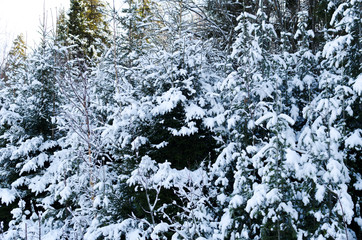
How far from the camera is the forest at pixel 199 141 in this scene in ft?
13.8

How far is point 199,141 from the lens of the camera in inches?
240

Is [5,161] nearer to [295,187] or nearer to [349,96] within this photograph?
[295,187]

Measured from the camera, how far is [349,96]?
5.09 metres

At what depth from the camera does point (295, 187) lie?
14.5 ft

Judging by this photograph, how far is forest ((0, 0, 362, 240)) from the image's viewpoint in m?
4.20

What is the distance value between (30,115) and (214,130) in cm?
553

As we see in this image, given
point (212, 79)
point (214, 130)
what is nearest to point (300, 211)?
point (214, 130)

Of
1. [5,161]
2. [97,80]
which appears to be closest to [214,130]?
[97,80]

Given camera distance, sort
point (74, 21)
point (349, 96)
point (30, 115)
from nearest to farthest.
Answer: point (349, 96) < point (30, 115) < point (74, 21)

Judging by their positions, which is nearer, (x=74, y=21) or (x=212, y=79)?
(x=212, y=79)


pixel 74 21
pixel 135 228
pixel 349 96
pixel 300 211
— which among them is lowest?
pixel 135 228

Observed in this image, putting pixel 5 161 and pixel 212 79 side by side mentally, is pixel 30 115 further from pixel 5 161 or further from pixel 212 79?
pixel 212 79

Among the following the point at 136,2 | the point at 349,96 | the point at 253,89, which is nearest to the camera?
the point at 349,96

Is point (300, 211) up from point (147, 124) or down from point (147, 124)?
down
